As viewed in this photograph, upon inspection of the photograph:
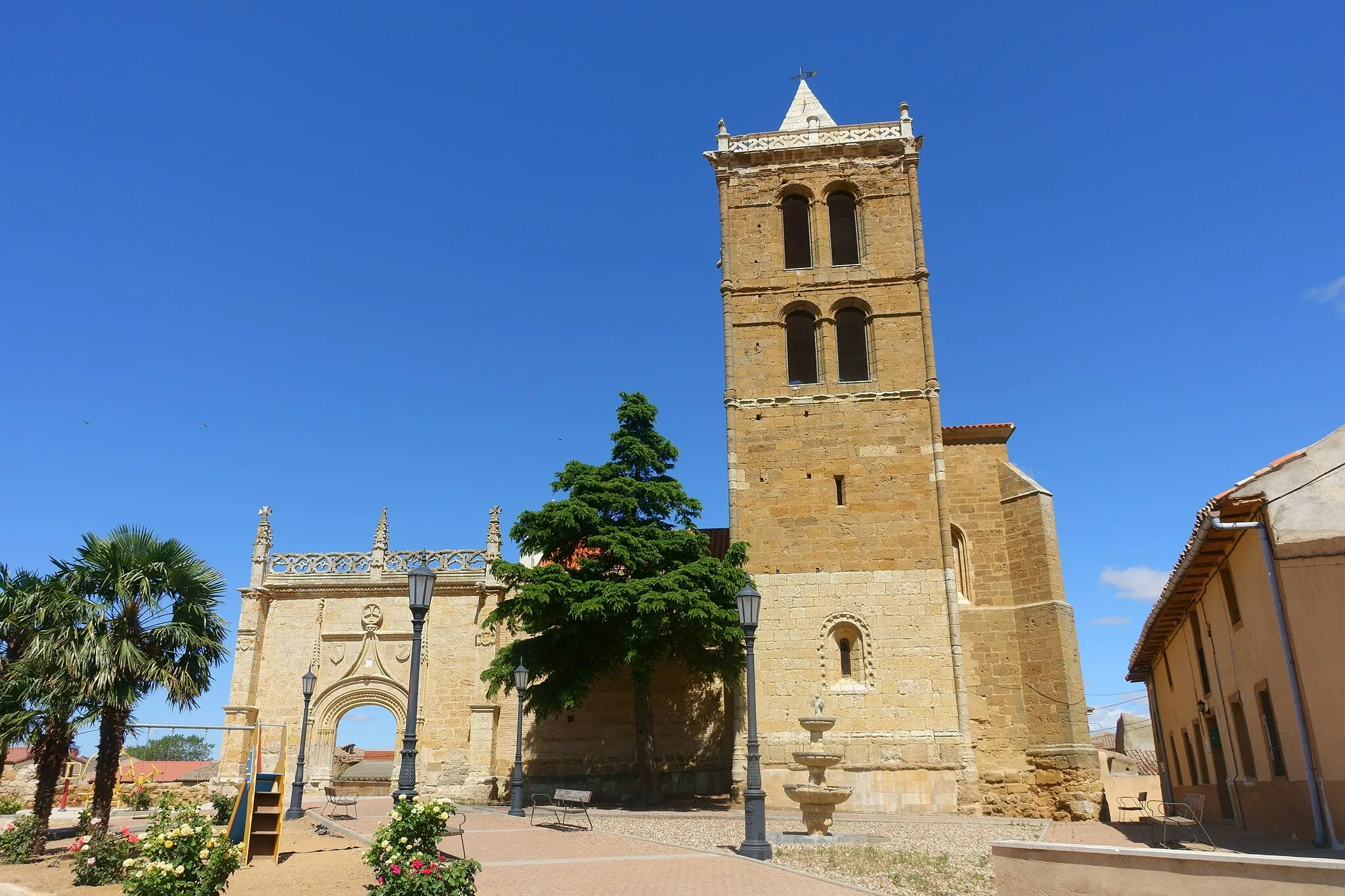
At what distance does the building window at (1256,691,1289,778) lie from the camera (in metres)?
13.9

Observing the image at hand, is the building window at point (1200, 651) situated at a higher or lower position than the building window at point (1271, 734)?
higher

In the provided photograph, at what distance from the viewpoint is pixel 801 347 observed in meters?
27.6

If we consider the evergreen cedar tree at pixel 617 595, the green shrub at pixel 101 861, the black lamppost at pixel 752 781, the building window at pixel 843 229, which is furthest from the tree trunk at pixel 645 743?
Answer: the building window at pixel 843 229

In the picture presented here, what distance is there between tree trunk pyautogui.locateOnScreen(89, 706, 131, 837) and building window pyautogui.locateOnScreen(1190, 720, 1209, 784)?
2188cm

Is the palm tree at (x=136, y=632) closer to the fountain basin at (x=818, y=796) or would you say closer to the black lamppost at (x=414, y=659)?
the black lamppost at (x=414, y=659)

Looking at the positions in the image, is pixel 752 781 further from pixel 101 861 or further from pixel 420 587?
pixel 101 861

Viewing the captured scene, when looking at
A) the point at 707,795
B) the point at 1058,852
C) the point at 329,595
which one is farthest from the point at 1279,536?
the point at 329,595

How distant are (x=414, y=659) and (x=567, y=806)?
922 cm

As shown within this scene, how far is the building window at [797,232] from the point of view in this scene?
27.7 metres

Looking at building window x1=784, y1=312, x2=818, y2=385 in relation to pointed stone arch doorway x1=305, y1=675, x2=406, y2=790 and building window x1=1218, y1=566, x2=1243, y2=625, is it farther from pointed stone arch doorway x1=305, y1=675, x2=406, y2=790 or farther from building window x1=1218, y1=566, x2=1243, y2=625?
pointed stone arch doorway x1=305, y1=675, x2=406, y2=790

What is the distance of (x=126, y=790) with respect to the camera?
25.0 m

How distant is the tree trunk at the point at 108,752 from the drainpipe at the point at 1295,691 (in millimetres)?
18109

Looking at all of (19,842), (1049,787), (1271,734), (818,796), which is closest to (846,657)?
(1049,787)

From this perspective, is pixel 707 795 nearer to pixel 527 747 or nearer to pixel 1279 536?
pixel 527 747
